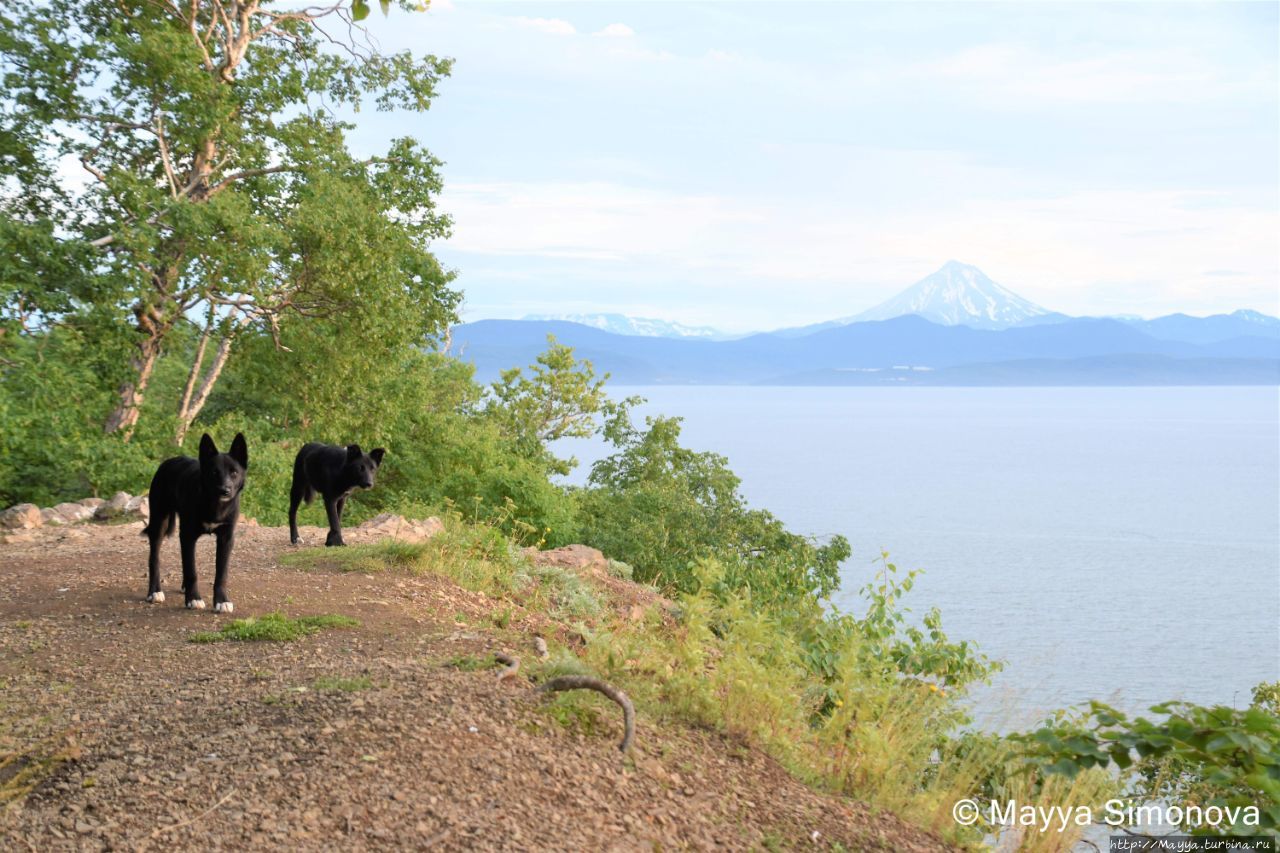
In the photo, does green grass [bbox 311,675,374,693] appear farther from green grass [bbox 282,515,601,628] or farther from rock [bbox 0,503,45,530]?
rock [bbox 0,503,45,530]

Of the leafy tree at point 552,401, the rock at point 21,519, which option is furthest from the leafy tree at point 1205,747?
the leafy tree at point 552,401

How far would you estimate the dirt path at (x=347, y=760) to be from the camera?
5.18 metres

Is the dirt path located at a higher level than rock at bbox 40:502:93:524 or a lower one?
lower

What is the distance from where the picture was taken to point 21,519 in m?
14.7

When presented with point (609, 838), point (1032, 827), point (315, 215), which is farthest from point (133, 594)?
point (315, 215)

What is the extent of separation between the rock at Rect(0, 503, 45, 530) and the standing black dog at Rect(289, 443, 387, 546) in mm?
4364

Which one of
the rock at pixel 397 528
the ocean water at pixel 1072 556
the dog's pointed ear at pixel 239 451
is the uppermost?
the dog's pointed ear at pixel 239 451

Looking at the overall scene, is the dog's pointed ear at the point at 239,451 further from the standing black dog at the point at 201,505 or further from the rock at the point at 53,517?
the rock at the point at 53,517

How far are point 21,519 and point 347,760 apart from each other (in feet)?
37.4

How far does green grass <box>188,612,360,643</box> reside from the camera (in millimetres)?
8344

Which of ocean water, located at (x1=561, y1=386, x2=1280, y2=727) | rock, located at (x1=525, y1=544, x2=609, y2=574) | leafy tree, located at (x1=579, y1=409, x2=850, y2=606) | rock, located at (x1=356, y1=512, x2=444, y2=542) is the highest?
rock, located at (x1=356, y1=512, x2=444, y2=542)

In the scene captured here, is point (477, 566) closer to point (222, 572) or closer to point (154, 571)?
point (222, 572)

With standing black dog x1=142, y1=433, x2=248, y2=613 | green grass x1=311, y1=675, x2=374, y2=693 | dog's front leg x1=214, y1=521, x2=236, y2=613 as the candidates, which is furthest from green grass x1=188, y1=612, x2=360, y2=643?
green grass x1=311, y1=675, x2=374, y2=693

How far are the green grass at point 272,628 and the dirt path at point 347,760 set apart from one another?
5.6 inches
